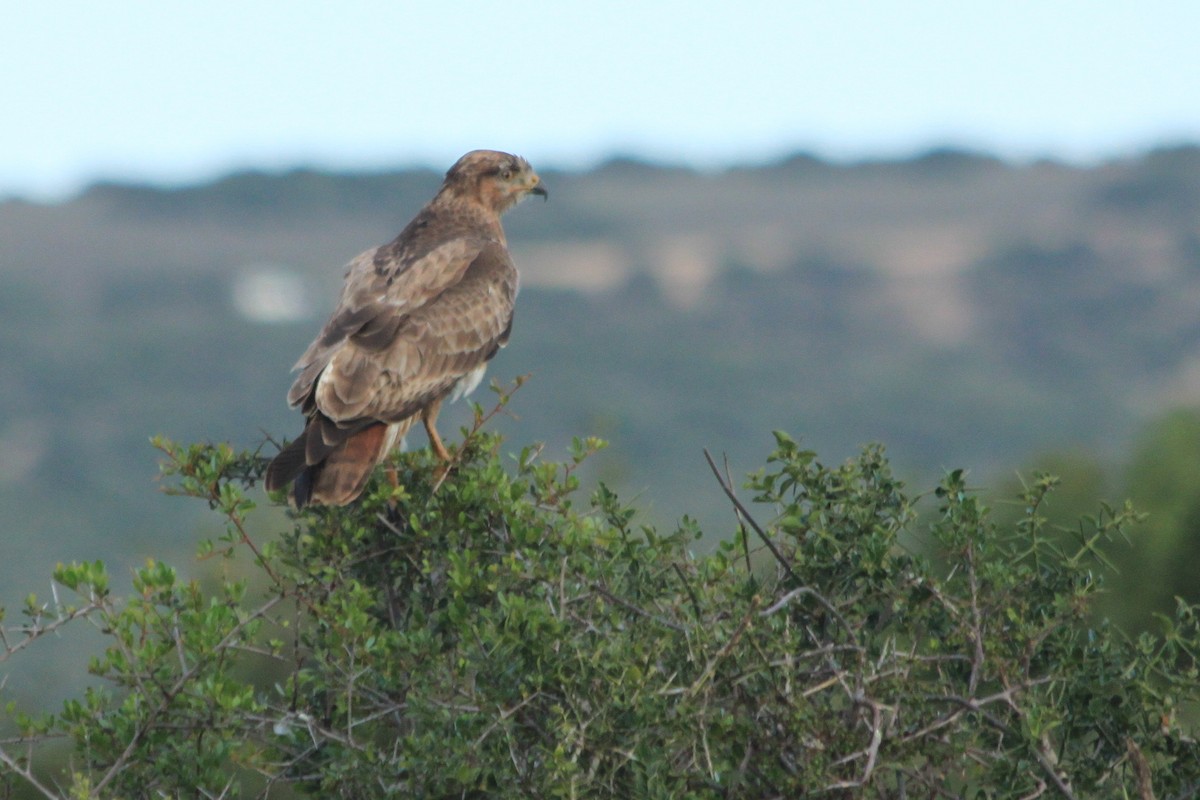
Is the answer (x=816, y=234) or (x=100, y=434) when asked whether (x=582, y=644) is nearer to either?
(x=100, y=434)

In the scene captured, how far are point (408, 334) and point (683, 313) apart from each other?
112m

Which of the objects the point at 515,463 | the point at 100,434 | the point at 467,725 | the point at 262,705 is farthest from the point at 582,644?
the point at 100,434

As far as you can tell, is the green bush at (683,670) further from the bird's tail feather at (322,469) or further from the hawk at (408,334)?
the hawk at (408,334)

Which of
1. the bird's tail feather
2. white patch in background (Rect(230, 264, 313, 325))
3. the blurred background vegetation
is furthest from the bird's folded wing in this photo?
white patch in background (Rect(230, 264, 313, 325))

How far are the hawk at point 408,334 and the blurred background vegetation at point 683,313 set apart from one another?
175 ft

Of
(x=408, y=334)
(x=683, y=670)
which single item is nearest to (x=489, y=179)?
(x=408, y=334)

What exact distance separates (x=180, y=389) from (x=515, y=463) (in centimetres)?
9250

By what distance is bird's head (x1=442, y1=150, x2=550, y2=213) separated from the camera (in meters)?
9.41

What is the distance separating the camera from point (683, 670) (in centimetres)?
405

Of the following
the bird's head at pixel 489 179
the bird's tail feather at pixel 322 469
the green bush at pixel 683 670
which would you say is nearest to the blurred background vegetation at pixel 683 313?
the bird's head at pixel 489 179

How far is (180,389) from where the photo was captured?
9588cm

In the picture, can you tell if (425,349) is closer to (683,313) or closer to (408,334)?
(408,334)

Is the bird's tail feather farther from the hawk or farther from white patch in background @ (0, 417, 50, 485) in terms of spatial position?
white patch in background @ (0, 417, 50, 485)

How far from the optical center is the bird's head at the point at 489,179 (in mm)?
9414
